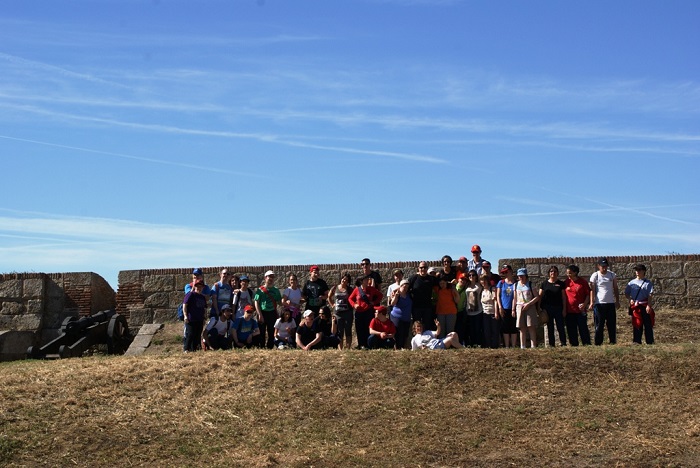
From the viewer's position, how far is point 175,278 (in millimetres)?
20750

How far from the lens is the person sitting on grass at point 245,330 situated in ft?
52.2

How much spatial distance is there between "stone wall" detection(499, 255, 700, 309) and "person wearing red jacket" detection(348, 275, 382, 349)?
465 centimetres

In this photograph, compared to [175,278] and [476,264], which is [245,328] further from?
[175,278]

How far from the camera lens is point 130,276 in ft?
68.9

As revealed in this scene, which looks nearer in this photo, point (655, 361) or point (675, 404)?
point (675, 404)

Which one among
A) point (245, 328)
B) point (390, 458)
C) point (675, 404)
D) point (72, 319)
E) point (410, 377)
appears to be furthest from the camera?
point (72, 319)

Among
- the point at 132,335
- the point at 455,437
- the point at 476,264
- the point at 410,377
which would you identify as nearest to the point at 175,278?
the point at 132,335

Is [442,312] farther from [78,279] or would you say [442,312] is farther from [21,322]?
[21,322]

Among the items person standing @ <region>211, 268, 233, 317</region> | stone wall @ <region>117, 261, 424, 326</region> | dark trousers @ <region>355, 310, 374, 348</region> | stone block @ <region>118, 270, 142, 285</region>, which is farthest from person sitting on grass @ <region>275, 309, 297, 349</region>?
stone block @ <region>118, 270, 142, 285</region>

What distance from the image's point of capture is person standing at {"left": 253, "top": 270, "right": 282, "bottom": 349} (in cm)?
1609

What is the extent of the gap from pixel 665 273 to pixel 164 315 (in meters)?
10.1

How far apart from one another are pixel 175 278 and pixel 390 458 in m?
10.5

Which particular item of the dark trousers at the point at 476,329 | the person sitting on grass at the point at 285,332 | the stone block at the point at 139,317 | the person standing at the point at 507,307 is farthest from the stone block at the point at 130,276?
the person standing at the point at 507,307

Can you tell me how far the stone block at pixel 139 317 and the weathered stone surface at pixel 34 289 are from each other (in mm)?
2170
